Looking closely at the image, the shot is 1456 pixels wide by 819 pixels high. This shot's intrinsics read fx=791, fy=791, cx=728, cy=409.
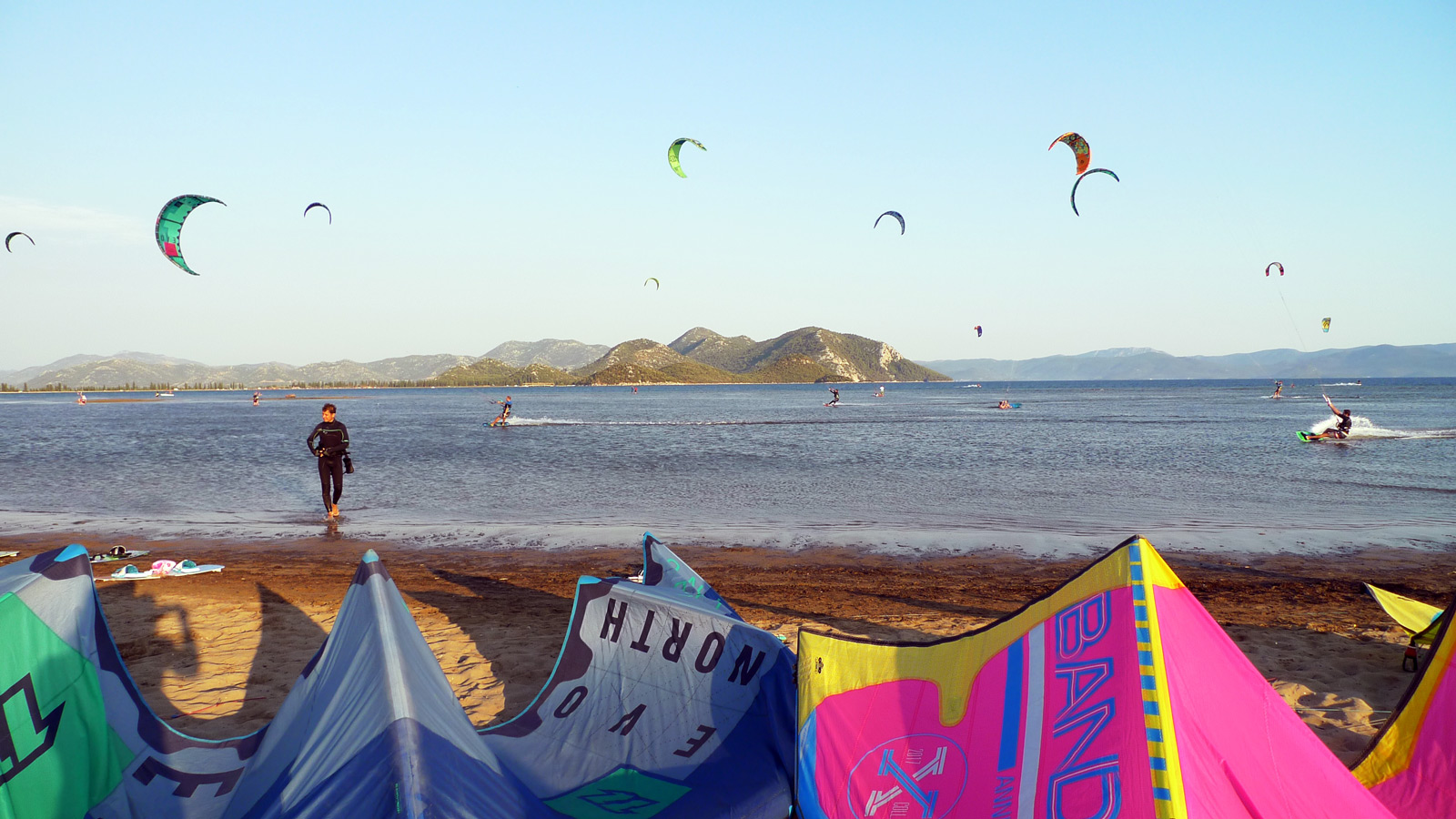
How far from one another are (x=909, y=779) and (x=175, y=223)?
598 inches

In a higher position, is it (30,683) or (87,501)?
(30,683)

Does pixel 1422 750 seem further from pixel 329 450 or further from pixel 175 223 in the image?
pixel 175 223

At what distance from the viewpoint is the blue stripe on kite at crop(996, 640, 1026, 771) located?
309cm

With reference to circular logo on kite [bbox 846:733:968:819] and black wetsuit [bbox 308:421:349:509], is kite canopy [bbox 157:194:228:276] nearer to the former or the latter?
black wetsuit [bbox 308:421:349:509]

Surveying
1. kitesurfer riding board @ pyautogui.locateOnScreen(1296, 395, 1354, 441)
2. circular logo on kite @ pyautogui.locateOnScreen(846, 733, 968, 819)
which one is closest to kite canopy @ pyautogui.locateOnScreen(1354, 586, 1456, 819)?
circular logo on kite @ pyautogui.locateOnScreen(846, 733, 968, 819)

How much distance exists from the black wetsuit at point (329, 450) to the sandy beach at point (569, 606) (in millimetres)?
1875

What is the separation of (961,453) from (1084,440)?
9.11m

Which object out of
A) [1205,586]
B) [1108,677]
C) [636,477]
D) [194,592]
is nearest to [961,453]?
[636,477]

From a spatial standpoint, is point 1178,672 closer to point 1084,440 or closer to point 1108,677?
point 1108,677

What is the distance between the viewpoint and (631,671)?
4539 millimetres

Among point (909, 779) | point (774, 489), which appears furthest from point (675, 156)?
point (909, 779)

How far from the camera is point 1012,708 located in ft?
10.6

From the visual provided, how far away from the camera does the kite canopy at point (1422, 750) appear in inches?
147

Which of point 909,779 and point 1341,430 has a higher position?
point 909,779
